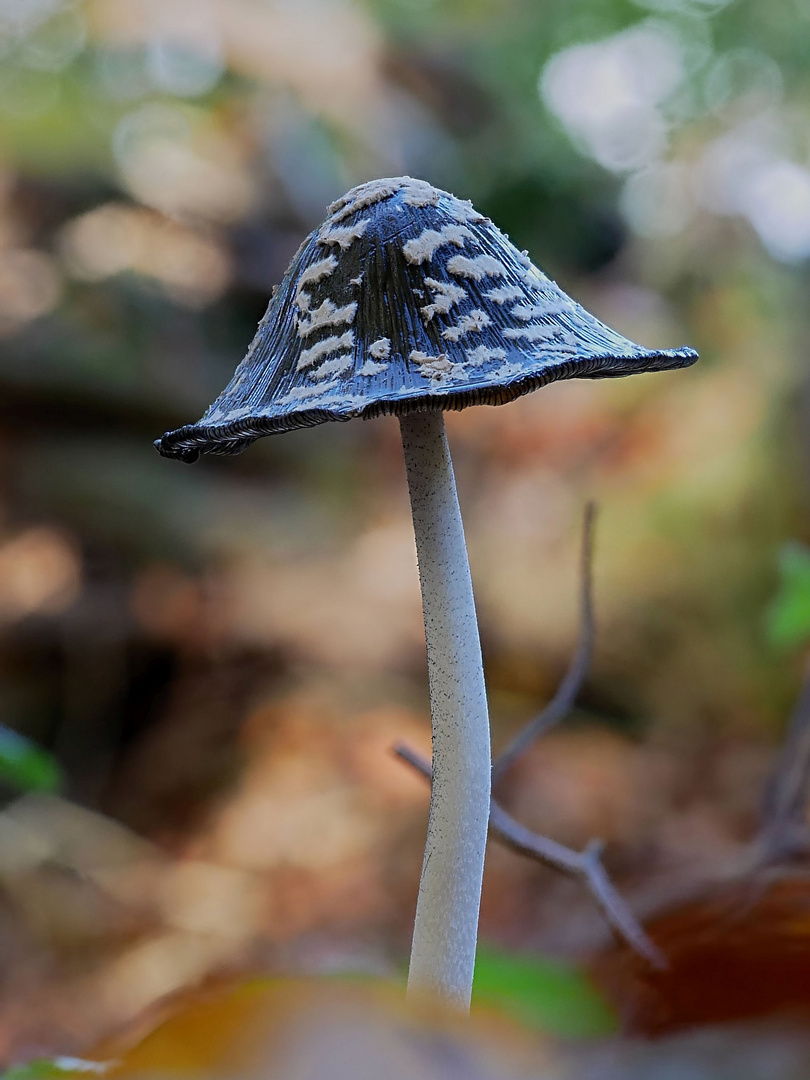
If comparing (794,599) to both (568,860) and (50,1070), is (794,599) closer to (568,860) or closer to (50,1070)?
(568,860)

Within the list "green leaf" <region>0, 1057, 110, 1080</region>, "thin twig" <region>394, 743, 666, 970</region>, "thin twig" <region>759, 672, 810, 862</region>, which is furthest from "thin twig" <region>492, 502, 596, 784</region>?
"green leaf" <region>0, 1057, 110, 1080</region>

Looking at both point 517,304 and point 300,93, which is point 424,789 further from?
point 300,93

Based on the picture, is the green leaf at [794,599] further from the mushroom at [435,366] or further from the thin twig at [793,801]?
the mushroom at [435,366]

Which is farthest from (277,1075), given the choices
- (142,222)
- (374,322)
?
(142,222)

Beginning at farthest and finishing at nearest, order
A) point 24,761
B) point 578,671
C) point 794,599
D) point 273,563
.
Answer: point 273,563 → point 794,599 → point 578,671 → point 24,761

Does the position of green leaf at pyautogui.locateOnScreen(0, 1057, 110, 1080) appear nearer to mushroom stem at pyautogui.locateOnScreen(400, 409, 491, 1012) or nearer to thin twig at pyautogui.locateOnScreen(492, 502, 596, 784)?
mushroom stem at pyautogui.locateOnScreen(400, 409, 491, 1012)

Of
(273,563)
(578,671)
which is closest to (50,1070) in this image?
(578,671)
